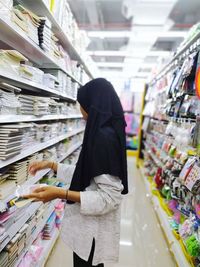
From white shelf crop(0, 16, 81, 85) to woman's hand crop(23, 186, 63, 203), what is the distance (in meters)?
0.95

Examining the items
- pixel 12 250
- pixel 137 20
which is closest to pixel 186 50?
pixel 137 20

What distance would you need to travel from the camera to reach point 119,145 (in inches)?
51.3

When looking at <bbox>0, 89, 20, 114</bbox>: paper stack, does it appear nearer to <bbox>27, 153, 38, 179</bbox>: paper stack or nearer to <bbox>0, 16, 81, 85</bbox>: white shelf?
<bbox>0, 16, 81, 85</bbox>: white shelf

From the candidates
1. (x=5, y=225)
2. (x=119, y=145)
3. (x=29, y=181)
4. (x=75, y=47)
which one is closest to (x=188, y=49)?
(x=75, y=47)

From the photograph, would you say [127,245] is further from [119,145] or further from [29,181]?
[119,145]

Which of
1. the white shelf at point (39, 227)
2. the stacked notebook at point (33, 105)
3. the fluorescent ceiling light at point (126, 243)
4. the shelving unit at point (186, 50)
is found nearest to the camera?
the stacked notebook at point (33, 105)

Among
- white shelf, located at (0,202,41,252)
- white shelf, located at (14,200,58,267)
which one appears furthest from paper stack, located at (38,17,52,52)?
white shelf, located at (14,200,58,267)

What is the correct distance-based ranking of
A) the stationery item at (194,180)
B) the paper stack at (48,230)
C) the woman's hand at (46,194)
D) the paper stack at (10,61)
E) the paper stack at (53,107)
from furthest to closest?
the paper stack at (48,230) → the paper stack at (53,107) → the stationery item at (194,180) → the paper stack at (10,61) → the woman's hand at (46,194)

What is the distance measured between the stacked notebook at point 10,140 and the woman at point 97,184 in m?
0.32

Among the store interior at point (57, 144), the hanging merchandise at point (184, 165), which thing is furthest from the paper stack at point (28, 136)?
the hanging merchandise at point (184, 165)

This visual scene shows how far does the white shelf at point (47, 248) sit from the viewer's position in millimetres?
2111

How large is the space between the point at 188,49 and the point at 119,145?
2.24 m

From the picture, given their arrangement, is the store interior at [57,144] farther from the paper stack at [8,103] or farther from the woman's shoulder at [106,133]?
the woman's shoulder at [106,133]

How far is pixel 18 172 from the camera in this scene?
1683 millimetres
